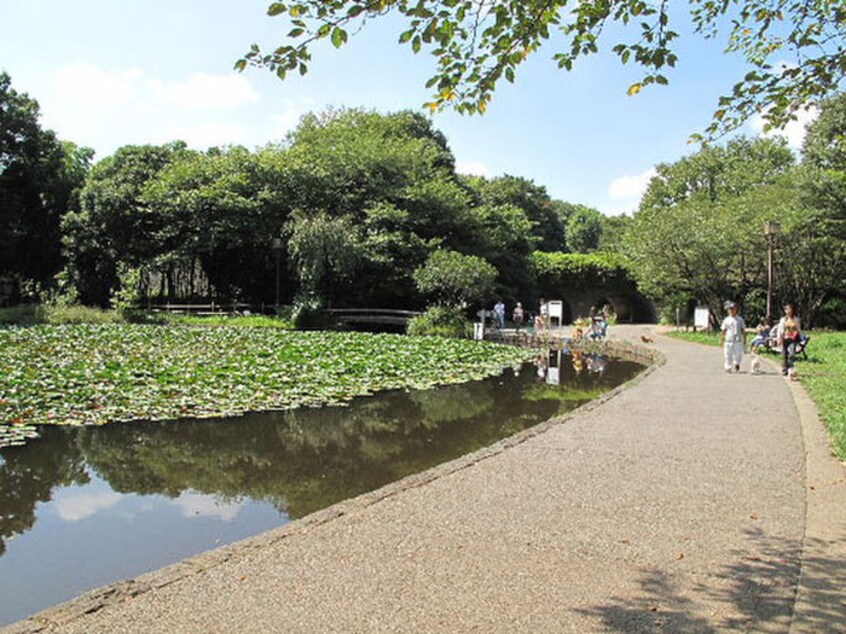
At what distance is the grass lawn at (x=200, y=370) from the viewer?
8836 mm

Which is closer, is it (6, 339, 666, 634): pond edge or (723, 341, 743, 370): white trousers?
(6, 339, 666, 634): pond edge

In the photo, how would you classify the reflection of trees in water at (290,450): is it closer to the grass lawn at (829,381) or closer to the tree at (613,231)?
the grass lawn at (829,381)

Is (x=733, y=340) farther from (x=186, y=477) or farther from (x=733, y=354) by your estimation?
(x=186, y=477)

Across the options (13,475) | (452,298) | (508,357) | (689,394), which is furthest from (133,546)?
(452,298)

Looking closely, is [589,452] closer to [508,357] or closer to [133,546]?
[133,546]

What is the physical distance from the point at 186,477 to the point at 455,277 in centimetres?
1735

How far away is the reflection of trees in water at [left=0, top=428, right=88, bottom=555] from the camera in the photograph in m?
5.25

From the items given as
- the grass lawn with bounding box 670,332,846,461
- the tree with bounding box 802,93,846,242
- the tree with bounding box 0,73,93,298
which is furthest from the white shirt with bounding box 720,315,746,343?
the tree with bounding box 0,73,93,298

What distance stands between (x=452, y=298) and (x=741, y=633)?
21.8 metres

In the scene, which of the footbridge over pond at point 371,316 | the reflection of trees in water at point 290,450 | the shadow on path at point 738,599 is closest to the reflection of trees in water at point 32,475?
the reflection of trees in water at point 290,450

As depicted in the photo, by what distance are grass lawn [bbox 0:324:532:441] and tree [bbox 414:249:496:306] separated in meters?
4.70

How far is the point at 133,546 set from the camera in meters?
4.75

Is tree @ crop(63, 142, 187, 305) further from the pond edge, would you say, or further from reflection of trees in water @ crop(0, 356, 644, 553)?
the pond edge

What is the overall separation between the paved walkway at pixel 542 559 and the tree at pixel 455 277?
17113 mm
